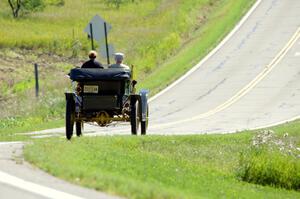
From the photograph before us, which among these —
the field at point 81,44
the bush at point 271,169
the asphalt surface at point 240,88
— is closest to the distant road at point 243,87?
the asphalt surface at point 240,88

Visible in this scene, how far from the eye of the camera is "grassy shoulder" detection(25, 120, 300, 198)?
29.6 ft

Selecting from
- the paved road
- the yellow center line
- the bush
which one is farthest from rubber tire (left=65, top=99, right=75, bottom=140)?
the yellow center line

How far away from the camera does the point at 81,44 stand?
49.1 metres

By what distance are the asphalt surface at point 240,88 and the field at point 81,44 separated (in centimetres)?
137

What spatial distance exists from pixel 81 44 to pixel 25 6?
44.7 ft

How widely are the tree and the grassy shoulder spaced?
4340 centimetres

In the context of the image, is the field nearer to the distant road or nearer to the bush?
the distant road

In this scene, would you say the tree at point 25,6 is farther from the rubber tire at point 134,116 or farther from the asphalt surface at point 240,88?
the rubber tire at point 134,116

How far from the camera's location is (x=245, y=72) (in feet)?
126

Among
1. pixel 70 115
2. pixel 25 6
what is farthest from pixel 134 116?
pixel 25 6

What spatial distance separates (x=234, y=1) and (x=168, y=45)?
14459 mm

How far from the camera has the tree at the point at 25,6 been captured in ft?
200

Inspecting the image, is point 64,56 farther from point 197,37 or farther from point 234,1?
point 234,1

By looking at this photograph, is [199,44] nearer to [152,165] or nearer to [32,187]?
[152,165]
